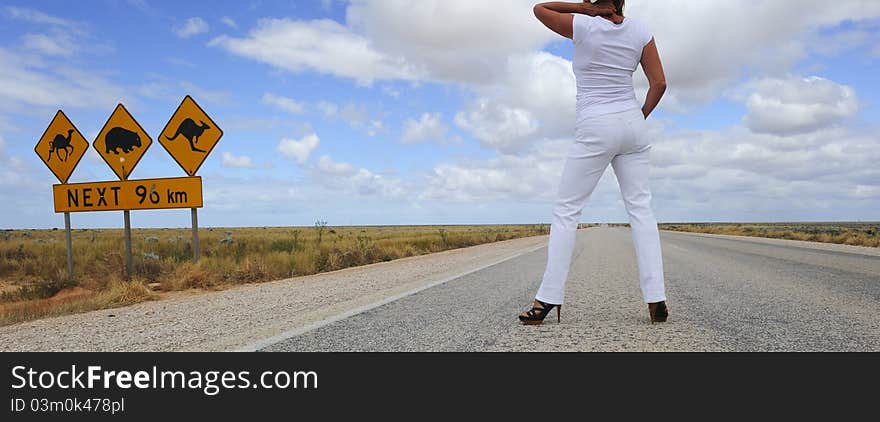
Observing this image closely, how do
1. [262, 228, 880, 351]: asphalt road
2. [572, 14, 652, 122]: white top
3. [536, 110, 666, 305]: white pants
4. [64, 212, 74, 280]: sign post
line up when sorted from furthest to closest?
[64, 212, 74, 280]: sign post
[536, 110, 666, 305]: white pants
[572, 14, 652, 122]: white top
[262, 228, 880, 351]: asphalt road

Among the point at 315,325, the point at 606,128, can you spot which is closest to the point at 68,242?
the point at 315,325

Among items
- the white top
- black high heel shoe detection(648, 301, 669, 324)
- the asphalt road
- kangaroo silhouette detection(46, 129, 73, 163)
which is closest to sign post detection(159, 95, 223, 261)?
kangaroo silhouette detection(46, 129, 73, 163)

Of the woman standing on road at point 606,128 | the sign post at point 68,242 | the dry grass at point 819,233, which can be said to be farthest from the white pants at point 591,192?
the dry grass at point 819,233

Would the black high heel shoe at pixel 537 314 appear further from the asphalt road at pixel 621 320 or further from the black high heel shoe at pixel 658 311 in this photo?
the black high heel shoe at pixel 658 311

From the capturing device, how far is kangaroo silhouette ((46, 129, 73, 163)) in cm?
1107

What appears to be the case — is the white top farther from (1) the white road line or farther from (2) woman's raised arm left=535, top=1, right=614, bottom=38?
(1) the white road line

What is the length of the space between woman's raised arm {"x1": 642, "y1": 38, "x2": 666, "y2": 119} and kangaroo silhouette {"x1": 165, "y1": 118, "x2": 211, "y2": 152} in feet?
29.7

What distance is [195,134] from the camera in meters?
10.8

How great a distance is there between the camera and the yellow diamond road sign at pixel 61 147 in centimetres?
1101

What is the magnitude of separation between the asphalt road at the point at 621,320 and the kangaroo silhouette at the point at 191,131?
6.38 m

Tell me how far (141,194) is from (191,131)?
1.44 meters

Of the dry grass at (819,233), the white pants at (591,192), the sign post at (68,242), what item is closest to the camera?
the white pants at (591,192)
